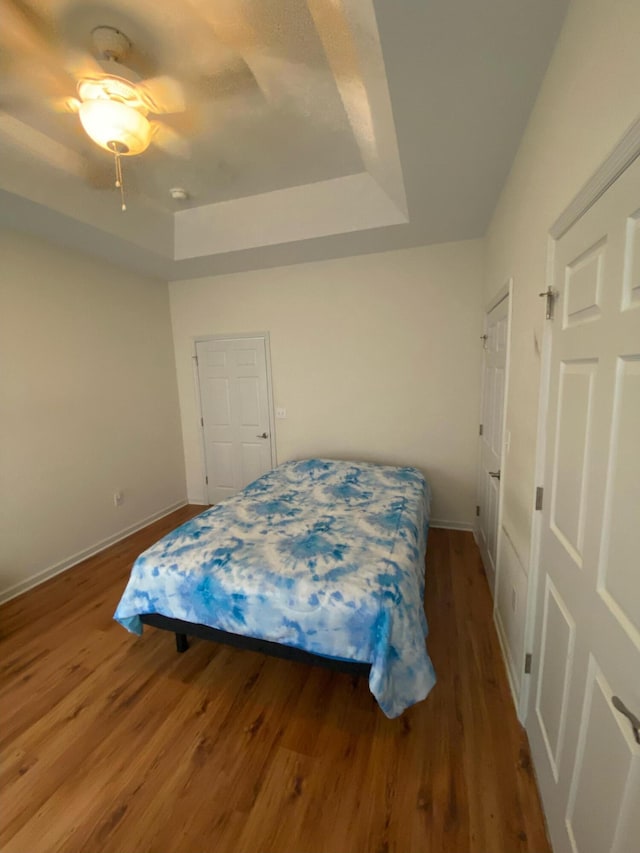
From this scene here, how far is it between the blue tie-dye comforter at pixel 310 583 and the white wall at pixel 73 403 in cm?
151

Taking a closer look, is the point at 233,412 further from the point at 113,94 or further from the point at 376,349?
the point at 113,94

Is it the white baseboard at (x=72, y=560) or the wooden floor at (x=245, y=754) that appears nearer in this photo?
the wooden floor at (x=245, y=754)

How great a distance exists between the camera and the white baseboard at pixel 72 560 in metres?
2.53

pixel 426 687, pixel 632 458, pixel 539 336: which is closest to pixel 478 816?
pixel 426 687

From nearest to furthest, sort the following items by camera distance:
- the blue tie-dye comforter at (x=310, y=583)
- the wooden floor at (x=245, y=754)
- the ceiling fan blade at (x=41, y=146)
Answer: the wooden floor at (x=245, y=754) → the blue tie-dye comforter at (x=310, y=583) → the ceiling fan blade at (x=41, y=146)

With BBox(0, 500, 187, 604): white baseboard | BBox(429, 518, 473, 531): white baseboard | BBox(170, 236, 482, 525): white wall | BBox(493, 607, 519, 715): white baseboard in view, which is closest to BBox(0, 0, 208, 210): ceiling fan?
BBox(170, 236, 482, 525): white wall

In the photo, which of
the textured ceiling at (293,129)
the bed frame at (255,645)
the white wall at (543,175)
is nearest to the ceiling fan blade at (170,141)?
the textured ceiling at (293,129)

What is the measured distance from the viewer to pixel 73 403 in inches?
117

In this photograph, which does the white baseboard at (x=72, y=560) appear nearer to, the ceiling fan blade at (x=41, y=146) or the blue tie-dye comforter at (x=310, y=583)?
the blue tie-dye comforter at (x=310, y=583)

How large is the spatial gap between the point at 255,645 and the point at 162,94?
9.33 feet

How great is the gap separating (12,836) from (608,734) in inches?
75.8

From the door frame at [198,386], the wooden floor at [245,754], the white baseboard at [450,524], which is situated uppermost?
the door frame at [198,386]

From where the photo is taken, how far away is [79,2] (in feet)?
4.35

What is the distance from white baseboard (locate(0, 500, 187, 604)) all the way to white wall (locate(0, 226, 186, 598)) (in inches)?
0.6
